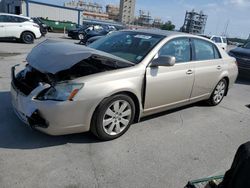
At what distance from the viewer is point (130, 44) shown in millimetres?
4121

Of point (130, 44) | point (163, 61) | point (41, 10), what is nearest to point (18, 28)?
point (130, 44)

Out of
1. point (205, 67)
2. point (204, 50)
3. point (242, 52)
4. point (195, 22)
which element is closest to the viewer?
point (205, 67)

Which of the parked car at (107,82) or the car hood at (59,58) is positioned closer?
the parked car at (107,82)

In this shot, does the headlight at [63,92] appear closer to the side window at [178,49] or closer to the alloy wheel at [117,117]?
the alloy wheel at [117,117]

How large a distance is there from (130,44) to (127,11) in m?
119

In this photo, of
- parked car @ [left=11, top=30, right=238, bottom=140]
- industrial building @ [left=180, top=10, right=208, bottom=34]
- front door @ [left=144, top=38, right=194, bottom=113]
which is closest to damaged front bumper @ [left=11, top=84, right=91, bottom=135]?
parked car @ [left=11, top=30, right=238, bottom=140]

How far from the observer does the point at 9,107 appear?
422cm

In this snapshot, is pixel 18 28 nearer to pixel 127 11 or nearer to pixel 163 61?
Answer: pixel 163 61

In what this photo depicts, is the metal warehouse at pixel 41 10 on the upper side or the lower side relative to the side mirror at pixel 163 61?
upper

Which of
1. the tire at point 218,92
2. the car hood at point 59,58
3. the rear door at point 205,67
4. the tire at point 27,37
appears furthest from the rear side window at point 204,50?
the tire at point 27,37

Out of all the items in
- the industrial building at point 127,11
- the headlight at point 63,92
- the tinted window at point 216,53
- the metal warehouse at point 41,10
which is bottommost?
the headlight at point 63,92

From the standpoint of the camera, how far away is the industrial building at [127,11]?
11413 cm

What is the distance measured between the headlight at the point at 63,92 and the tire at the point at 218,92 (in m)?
3.48

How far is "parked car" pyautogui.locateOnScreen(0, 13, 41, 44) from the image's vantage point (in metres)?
13.2
